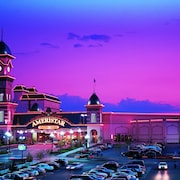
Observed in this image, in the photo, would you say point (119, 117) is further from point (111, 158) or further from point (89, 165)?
point (89, 165)

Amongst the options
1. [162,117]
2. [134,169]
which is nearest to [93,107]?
[162,117]

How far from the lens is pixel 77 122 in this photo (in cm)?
8419

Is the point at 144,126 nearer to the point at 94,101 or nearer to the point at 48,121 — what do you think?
the point at 94,101

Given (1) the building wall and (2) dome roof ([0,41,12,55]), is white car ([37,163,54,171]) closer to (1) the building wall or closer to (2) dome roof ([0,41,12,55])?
(1) the building wall

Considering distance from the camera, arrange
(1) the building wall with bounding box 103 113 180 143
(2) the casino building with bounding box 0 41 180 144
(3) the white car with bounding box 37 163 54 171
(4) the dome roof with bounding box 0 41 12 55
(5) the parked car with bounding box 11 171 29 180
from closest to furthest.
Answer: (5) the parked car with bounding box 11 171 29 180 → (3) the white car with bounding box 37 163 54 171 → (1) the building wall with bounding box 103 113 180 143 → (2) the casino building with bounding box 0 41 180 144 → (4) the dome roof with bounding box 0 41 12 55

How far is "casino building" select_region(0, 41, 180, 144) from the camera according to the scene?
82.4 meters

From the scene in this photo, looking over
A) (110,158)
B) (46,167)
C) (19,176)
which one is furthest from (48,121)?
(19,176)

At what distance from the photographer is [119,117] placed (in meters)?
85.0

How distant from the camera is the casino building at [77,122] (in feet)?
270

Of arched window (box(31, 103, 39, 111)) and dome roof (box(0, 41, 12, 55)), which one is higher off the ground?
dome roof (box(0, 41, 12, 55))

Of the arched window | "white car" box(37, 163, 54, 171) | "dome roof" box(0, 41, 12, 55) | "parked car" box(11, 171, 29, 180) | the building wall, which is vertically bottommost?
"parked car" box(11, 171, 29, 180)

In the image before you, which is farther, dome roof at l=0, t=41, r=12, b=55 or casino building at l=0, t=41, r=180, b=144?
dome roof at l=0, t=41, r=12, b=55

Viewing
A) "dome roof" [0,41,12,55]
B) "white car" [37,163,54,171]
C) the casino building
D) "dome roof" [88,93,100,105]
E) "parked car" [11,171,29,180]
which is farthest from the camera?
"dome roof" [0,41,12,55]

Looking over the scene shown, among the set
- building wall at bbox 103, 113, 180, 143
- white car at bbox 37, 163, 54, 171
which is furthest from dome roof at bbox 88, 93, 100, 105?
white car at bbox 37, 163, 54, 171
